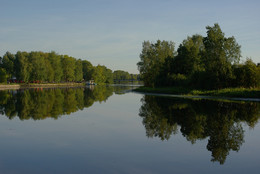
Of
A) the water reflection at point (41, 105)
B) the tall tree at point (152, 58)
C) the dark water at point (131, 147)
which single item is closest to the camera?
the dark water at point (131, 147)

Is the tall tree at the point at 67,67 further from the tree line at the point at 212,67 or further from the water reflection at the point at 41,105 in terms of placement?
the water reflection at the point at 41,105

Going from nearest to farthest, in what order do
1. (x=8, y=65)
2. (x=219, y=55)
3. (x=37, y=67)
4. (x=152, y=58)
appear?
(x=219, y=55), (x=152, y=58), (x=37, y=67), (x=8, y=65)

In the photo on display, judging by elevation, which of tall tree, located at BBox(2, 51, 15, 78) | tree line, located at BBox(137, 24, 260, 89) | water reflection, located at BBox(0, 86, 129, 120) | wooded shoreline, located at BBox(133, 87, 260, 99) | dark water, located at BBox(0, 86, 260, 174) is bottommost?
dark water, located at BBox(0, 86, 260, 174)

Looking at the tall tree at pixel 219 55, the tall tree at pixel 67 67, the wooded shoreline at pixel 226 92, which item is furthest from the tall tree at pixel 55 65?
the tall tree at pixel 219 55

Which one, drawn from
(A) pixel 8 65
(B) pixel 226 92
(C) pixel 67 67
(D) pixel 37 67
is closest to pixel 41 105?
(B) pixel 226 92

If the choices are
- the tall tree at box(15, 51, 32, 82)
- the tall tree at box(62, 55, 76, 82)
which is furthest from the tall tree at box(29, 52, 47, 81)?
the tall tree at box(62, 55, 76, 82)

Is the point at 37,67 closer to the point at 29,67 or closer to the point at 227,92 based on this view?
the point at 29,67

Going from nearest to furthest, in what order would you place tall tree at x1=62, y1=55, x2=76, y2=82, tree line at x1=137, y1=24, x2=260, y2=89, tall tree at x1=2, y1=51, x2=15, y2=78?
1. tree line at x1=137, y1=24, x2=260, y2=89
2. tall tree at x1=2, y1=51, x2=15, y2=78
3. tall tree at x1=62, y1=55, x2=76, y2=82

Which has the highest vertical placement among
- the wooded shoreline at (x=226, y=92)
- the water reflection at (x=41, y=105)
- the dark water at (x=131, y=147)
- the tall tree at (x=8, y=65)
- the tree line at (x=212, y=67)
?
the tall tree at (x=8, y=65)

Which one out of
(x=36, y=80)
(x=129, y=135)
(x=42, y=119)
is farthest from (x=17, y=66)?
(x=129, y=135)

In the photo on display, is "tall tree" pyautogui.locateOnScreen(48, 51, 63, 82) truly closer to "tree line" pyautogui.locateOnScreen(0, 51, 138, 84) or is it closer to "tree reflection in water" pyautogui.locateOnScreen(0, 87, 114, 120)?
"tree line" pyautogui.locateOnScreen(0, 51, 138, 84)

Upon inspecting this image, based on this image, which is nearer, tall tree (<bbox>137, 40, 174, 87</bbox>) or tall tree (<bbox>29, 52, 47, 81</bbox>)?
tall tree (<bbox>137, 40, 174, 87</bbox>)

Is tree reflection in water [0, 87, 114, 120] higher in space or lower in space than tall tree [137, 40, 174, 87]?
lower

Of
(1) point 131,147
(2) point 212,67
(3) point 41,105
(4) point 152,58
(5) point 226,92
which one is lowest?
(1) point 131,147
